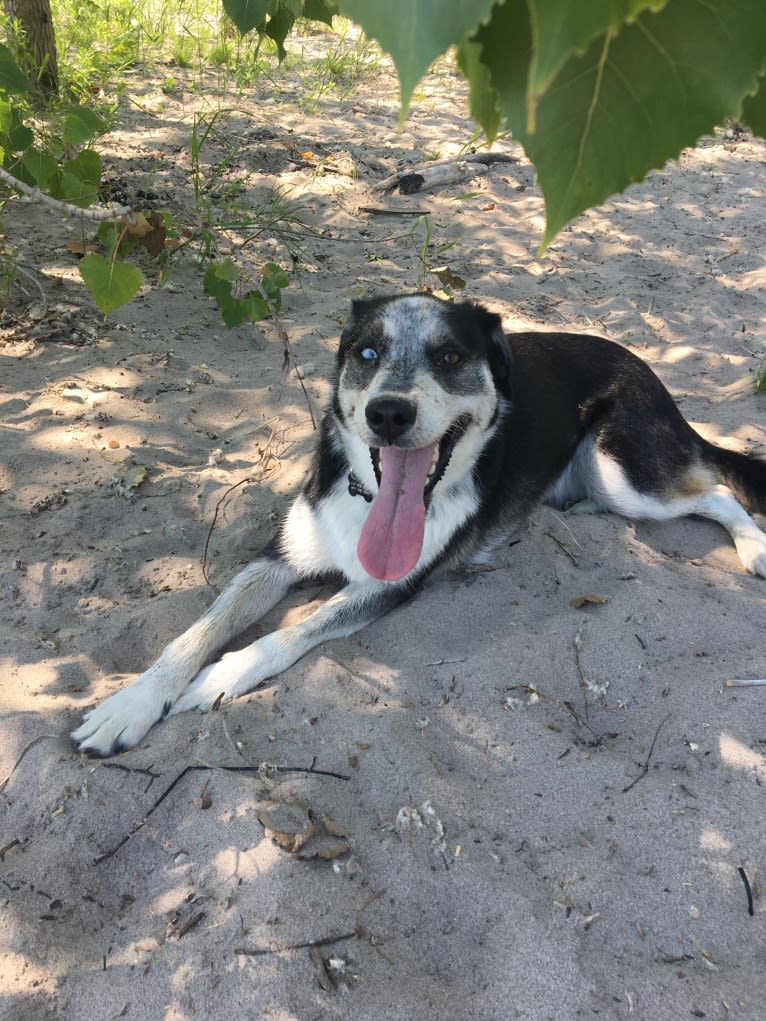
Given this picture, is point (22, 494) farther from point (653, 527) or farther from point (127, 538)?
point (653, 527)

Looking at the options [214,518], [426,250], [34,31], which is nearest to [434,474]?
[214,518]

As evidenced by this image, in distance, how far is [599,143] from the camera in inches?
25.9

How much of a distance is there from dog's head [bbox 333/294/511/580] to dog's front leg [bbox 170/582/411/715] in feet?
0.64

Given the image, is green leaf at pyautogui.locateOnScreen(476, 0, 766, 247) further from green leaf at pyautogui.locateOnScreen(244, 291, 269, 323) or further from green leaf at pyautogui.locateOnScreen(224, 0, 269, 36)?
green leaf at pyautogui.locateOnScreen(244, 291, 269, 323)

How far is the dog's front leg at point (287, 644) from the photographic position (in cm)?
Answer: 311

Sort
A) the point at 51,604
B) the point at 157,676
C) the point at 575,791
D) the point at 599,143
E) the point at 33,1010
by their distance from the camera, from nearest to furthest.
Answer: the point at 599,143 → the point at 33,1010 → the point at 575,791 → the point at 157,676 → the point at 51,604

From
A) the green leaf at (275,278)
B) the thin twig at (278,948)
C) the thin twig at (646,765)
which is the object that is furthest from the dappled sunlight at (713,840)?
the green leaf at (275,278)

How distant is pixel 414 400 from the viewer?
315 centimetres

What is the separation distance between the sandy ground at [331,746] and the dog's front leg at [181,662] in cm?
11

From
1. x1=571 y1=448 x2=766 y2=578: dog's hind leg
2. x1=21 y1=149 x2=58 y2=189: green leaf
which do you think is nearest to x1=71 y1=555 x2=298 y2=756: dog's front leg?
x1=571 y1=448 x2=766 y2=578: dog's hind leg

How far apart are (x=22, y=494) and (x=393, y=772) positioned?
244 cm

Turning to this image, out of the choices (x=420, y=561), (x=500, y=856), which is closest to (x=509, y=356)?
(x=420, y=561)

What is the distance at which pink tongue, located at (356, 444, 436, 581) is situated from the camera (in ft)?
11.2

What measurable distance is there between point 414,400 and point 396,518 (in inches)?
21.6
